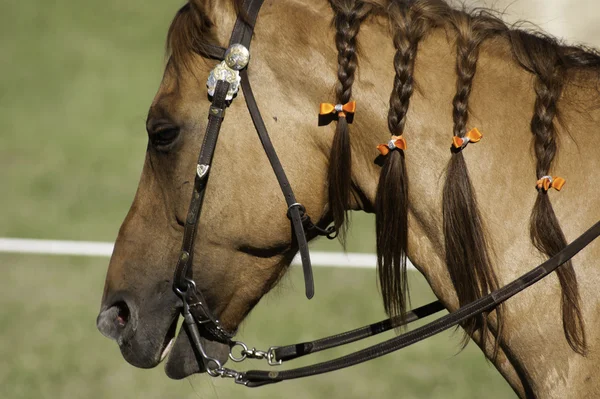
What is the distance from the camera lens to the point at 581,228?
231 cm

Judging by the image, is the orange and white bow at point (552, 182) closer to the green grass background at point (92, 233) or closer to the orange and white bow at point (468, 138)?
the orange and white bow at point (468, 138)

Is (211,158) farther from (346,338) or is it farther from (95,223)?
(95,223)

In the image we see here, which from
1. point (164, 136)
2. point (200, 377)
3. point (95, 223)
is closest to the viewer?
point (164, 136)

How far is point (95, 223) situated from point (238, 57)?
5736mm

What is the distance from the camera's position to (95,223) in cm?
786

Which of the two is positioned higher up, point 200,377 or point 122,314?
point 122,314

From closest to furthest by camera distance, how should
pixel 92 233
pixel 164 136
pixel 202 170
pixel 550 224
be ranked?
pixel 550 224 → pixel 202 170 → pixel 164 136 → pixel 92 233

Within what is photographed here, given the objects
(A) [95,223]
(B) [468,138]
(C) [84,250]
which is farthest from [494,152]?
(A) [95,223]

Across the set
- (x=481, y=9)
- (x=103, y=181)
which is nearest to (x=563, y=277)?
(x=481, y=9)

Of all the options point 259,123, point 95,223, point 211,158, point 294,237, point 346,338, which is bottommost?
point 95,223

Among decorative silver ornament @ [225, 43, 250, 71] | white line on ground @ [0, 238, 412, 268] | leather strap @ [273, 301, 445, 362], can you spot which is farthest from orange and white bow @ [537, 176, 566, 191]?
white line on ground @ [0, 238, 412, 268]

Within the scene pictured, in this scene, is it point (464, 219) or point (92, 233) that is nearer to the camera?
point (464, 219)

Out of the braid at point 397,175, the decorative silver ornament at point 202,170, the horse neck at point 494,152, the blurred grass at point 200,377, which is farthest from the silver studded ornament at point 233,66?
the blurred grass at point 200,377

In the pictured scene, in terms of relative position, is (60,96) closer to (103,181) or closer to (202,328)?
(103,181)
